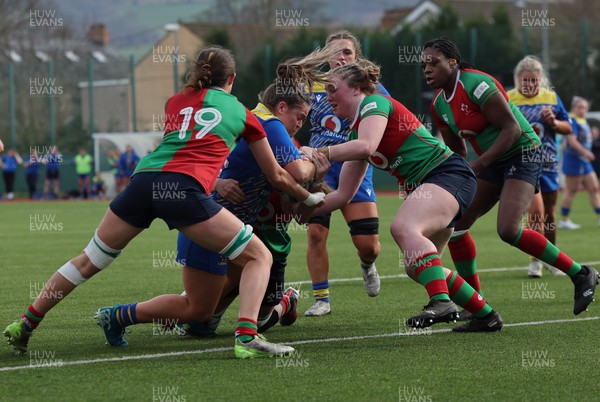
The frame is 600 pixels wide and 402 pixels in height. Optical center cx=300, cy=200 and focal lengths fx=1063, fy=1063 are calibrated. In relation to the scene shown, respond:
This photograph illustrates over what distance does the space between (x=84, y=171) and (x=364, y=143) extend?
3212 cm

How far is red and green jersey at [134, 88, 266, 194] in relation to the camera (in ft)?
19.9

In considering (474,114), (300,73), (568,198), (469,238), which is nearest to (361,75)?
(300,73)

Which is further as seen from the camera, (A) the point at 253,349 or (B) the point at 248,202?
(B) the point at 248,202

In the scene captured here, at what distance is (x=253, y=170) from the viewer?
6891 millimetres

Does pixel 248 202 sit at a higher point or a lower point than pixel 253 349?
higher

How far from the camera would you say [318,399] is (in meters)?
5.12

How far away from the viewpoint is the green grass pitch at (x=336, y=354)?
17.4 ft

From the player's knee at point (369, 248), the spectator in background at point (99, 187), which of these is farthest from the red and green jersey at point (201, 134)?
the spectator in background at point (99, 187)

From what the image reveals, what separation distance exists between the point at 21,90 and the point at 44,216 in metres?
29.4

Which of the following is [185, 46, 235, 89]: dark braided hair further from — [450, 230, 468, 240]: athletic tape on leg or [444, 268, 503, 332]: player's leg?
[450, 230, 468, 240]: athletic tape on leg

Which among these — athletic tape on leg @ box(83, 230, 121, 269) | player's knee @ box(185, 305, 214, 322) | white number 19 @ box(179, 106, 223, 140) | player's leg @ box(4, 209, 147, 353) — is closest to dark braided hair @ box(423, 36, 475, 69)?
white number 19 @ box(179, 106, 223, 140)

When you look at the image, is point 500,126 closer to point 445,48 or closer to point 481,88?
point 481,88

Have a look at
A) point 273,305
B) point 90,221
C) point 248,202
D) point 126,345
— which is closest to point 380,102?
point 248,202

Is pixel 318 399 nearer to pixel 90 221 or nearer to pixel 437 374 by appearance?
pixel 437 374
